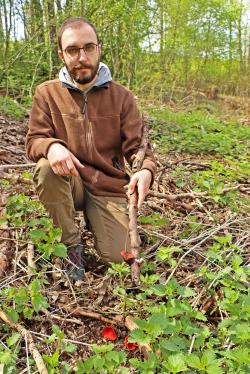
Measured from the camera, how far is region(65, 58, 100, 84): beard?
2.65m

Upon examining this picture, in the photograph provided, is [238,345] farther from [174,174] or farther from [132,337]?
[174,174]

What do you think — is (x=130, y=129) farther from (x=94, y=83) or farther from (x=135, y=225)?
(x=135, y=225)

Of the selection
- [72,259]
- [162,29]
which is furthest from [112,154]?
[162,29]

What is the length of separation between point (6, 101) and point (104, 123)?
407cm

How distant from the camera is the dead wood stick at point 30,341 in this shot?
1630mm

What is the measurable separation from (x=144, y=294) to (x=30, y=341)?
1.82 ft

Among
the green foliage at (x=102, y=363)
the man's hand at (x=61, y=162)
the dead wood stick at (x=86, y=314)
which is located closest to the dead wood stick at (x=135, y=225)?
the dead wood stick at (x=86, y=314)

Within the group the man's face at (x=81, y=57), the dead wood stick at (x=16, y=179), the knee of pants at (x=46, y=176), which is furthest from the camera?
the dead wood stick at (x=16, y=179)

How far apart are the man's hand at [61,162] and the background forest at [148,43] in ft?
15.2

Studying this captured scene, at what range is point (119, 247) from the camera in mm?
2633

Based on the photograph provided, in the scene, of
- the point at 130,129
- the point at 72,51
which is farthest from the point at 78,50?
the point at 130,129

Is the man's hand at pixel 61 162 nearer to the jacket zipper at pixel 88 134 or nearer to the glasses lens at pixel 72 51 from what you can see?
the jacket zipper at pixel 88 134

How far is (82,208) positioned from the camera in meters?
2.87

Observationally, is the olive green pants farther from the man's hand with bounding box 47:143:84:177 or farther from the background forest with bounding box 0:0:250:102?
the background forest with bounding box 0:0:250:102
